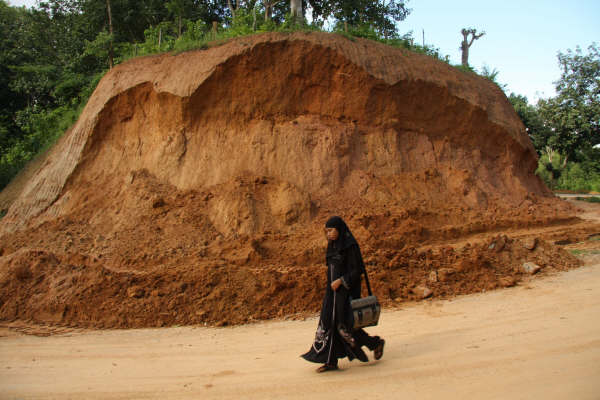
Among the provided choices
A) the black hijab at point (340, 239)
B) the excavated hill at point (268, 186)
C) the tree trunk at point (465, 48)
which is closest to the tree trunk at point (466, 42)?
the tree trunk at point (465, 48)

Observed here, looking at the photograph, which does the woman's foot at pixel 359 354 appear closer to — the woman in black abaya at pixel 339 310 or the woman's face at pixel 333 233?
the woman in black abaya at pixel 339 310

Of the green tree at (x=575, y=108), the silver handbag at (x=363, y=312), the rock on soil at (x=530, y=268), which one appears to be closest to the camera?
the silver handbag at (x=363, y=312)

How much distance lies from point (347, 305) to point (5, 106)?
58.2 ft

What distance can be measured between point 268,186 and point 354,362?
5.25 m

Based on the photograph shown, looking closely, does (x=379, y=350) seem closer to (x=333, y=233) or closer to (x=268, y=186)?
(x=333, y=233)

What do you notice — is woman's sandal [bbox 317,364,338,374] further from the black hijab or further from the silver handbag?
the black hijab

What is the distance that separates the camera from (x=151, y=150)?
32.9 feet

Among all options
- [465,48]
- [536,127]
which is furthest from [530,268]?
[465,48]

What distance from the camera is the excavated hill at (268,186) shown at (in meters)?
7.04

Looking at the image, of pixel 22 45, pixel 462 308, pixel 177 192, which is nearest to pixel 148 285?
pixel 177 192

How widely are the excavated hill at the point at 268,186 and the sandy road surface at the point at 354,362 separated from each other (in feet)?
3.36

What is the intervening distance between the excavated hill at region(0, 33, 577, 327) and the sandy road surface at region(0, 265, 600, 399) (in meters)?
1.02

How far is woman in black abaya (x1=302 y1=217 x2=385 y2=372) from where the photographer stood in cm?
409

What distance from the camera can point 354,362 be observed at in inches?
175
